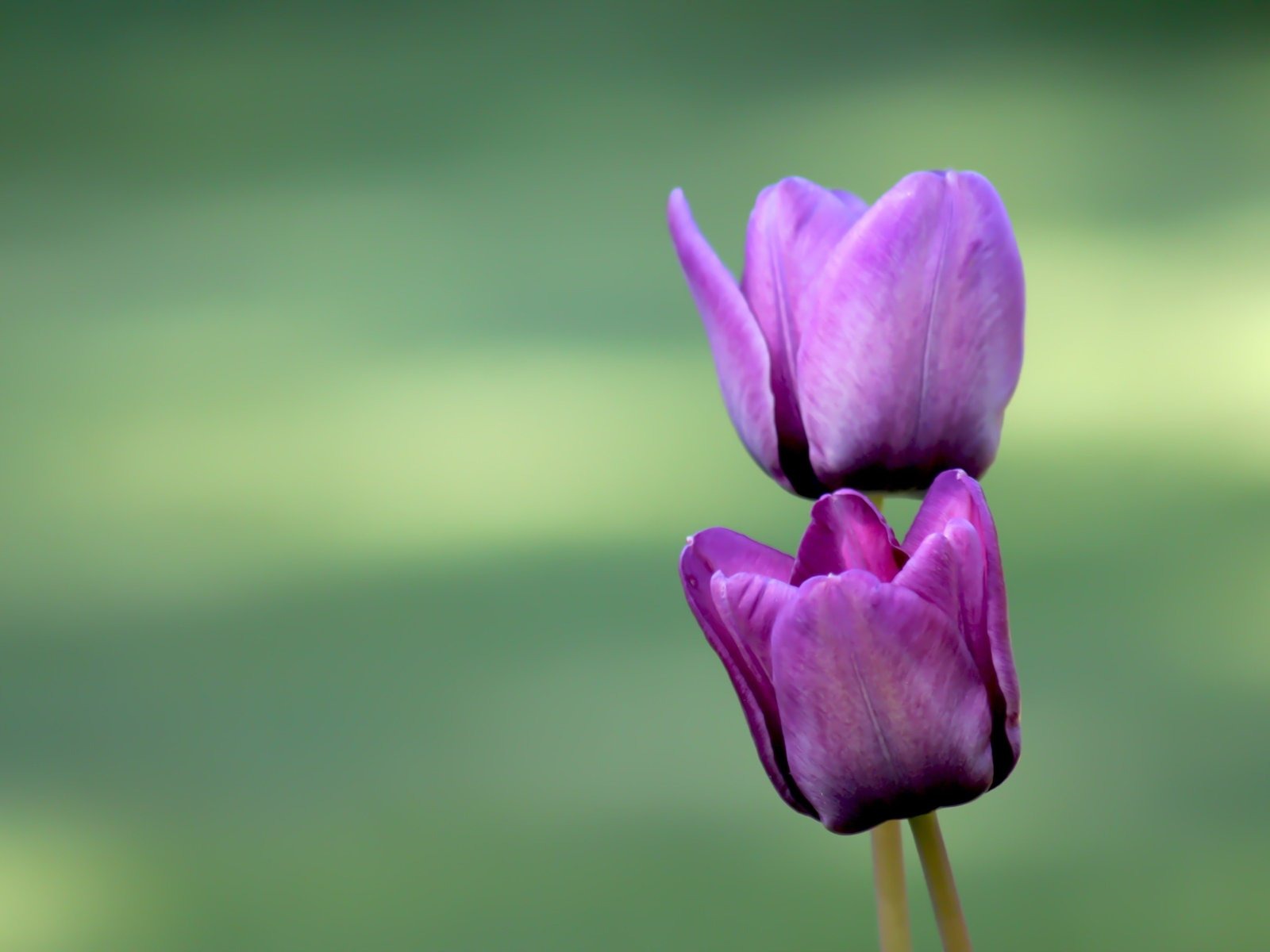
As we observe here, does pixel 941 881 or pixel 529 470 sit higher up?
pixel 529 470

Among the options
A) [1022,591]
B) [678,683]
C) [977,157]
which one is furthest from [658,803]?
[977,157]

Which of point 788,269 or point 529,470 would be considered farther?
point 529,470

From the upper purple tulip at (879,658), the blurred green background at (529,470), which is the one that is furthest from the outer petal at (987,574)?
the blurred green background at (529,470)

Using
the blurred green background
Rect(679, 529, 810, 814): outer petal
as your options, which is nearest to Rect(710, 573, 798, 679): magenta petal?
Rect(679, 529, 810, 814): outer petal

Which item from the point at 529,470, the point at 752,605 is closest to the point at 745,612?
the point at 752,605

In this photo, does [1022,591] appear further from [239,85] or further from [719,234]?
[239,85]

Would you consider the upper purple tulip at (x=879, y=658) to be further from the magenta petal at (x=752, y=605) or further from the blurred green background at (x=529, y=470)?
the blurred green background at (x=529, y=470)

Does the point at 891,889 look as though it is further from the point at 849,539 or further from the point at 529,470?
the point at 529,470
